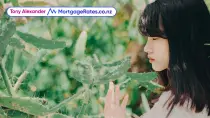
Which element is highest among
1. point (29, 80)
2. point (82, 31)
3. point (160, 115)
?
point (82, 31)

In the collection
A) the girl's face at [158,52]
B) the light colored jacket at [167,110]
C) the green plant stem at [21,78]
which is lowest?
the light colored jacket at [167,110]

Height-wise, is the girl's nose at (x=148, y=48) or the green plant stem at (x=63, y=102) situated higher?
the girl's nose at (x=148, y=48)

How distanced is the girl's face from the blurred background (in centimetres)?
3

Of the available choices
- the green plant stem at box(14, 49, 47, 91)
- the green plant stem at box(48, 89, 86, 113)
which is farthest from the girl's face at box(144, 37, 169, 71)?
the green plant stem at box(14, 49, 47, 91)

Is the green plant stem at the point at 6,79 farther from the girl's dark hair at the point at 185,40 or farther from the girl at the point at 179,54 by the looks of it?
the girl's dark hair at the point at 185,40

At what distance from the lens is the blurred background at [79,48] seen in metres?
2.40

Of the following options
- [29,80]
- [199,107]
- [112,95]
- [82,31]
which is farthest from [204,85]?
[29,80]

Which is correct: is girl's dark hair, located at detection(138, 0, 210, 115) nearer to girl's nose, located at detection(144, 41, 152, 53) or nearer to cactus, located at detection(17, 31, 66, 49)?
girl's nose, located at detection(144, 41, 152, 53)

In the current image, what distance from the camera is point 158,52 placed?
2.37 metres

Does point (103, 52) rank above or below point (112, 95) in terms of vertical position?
above

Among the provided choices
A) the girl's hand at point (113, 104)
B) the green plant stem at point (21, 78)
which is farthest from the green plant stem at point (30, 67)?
the girl's hand at point (113, 104)

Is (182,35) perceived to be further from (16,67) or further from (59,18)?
(16,67)

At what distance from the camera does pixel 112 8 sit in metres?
2.39

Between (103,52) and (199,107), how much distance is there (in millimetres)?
502
